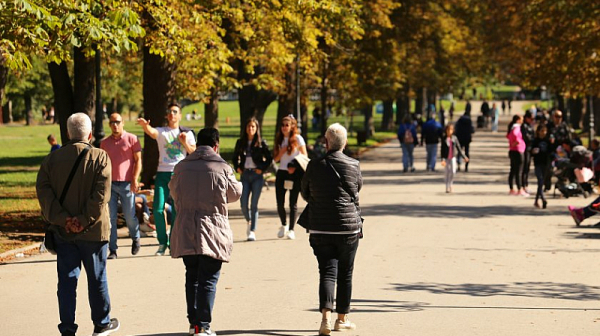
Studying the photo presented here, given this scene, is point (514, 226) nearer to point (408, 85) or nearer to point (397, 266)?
point (397, 266)

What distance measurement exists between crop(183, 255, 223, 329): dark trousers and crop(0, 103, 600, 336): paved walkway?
355 mm

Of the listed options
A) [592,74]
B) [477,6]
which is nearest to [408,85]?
[477,6]

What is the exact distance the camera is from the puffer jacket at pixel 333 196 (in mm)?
8836

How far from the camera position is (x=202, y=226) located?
8430 mm

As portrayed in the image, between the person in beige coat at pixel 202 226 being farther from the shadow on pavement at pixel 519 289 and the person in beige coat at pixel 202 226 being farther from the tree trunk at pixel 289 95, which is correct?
the tree trunk at pixel 289 95

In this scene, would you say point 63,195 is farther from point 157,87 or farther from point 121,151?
point 157,87

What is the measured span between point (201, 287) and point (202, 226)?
46 centimetres

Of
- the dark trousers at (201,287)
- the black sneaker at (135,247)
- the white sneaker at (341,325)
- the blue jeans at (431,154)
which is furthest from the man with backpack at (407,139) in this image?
the dark trousers at (201,287)

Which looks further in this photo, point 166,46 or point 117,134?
point 166,46

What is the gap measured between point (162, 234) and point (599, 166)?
36.6 ft

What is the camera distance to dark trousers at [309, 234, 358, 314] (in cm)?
884

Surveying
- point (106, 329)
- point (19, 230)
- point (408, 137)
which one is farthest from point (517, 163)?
point (106, 329)

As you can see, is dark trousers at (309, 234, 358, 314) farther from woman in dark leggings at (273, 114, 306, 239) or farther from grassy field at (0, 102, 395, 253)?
grassy field at (0, 102, 395, 253)

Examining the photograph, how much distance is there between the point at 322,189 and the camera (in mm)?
8898
